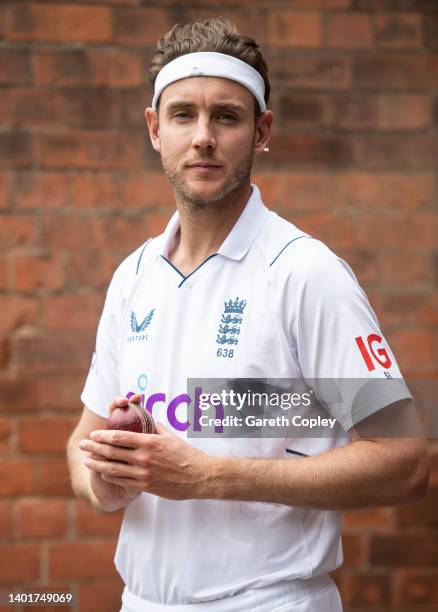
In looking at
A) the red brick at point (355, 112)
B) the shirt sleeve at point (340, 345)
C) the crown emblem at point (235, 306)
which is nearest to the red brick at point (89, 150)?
the red brick at point (355, 112)

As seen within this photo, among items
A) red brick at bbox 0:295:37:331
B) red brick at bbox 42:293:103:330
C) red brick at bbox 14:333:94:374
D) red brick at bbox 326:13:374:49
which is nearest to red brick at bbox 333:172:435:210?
red brick at bbox 326:13:374:49

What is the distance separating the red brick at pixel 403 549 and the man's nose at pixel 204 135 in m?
1.80

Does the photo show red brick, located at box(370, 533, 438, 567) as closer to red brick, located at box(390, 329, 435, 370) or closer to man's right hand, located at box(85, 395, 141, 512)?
red brick, located at box(390, 329, 435, 370)

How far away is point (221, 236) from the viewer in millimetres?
2322

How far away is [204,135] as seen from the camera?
2180mm

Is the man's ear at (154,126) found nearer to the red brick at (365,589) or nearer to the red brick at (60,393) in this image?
the red brick at (60,393)

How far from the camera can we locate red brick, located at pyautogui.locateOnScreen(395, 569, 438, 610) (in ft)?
11.2

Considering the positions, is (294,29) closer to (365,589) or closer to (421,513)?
(421,513)

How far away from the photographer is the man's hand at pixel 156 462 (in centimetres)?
196

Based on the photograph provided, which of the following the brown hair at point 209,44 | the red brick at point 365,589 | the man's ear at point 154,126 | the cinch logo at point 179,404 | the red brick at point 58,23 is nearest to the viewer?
the cinch logo at point 179,404

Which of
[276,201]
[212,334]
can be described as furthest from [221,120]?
[276,201]

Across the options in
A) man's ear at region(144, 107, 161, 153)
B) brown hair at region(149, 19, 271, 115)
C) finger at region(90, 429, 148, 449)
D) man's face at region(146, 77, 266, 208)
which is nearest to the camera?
finger at region(90, 429, 148, 449)

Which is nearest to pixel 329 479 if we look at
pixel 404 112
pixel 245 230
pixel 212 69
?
pixel 245 230

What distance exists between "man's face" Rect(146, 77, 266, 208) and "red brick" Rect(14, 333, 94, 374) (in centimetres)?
119
